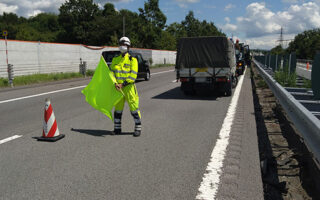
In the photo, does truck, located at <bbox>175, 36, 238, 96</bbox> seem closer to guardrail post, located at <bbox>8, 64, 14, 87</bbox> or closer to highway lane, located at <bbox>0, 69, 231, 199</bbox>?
highway lane, located at <bbox>0, 69, 231, 199</bbox>

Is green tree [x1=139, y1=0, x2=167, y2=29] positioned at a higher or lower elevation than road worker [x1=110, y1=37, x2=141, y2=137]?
higher

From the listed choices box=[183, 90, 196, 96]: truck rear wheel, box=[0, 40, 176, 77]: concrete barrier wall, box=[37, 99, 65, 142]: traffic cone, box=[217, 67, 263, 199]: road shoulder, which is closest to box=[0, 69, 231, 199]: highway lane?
box=[37, 99, 65, 142]: traffic cone

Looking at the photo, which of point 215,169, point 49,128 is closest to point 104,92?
point 49,128

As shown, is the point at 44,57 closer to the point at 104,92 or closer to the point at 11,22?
the point at 104,92

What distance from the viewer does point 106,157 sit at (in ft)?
15.1

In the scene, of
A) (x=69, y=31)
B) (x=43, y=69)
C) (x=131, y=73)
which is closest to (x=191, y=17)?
(x=69, y=31)

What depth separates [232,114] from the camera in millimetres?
8078

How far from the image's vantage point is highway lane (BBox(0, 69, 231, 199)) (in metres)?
3.47

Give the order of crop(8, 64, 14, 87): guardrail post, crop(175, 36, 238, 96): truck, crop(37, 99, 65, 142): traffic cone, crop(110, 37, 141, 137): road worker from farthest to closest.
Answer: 1. crop(8, 64, 14, 87): guardrail post
2. crop(175, 36, 238, 96): truck
3. crop(110, 37, 141, 137): road worker
4. crop(37, 99, 65, 142): traffic cone

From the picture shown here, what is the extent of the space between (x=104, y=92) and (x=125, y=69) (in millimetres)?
619

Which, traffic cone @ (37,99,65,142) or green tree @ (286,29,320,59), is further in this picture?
green tree @ (286,29,320,59)

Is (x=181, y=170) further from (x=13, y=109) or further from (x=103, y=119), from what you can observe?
(x=13, y=109)

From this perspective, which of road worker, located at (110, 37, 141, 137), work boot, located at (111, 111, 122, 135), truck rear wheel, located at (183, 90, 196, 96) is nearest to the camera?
road worker, located at (110, 37, 141, 137)

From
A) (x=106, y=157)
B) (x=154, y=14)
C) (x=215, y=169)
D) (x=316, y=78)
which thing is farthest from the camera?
(x=154, y=14)
